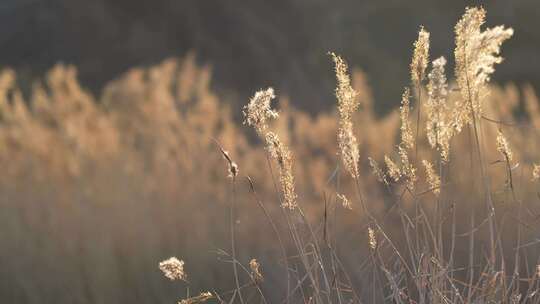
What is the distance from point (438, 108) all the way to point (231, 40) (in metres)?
10.1

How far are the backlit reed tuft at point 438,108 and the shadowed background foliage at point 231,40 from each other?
910 centimetres

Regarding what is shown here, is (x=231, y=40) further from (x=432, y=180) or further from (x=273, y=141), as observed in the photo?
(x=273, y=141)

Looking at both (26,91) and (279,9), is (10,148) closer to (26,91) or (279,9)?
(26,91)

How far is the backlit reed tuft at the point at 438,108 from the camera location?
5.87 feet

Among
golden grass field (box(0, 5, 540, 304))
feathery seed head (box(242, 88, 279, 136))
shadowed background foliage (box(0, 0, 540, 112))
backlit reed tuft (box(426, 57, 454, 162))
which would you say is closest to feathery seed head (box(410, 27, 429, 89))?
backlit reed tuft (box(426, 57, 454, 162))

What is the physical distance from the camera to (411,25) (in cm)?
1282

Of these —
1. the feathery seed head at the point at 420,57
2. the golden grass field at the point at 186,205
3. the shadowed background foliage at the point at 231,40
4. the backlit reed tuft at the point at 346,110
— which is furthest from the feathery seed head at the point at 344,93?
the shadowed background foliage at the point at 231,40

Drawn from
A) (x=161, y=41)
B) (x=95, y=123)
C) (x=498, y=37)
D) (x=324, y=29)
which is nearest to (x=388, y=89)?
(x=324, y=29)

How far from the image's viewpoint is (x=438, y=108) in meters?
1.83

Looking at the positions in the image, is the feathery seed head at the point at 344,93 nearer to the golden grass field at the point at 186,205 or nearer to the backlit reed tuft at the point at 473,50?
the backlit reed tuft at the point at 473,50

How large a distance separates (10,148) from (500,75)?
8.55 metres

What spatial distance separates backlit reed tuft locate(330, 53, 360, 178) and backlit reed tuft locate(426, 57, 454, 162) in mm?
154

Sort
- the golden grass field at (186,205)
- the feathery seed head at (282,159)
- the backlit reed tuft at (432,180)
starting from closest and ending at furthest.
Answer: the feathery seed head at (282,159)
the backlit reed tuft at (432,180)
the golden grass field at (186,205)

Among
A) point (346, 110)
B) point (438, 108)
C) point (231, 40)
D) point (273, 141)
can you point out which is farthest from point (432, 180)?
point (231, 40)
